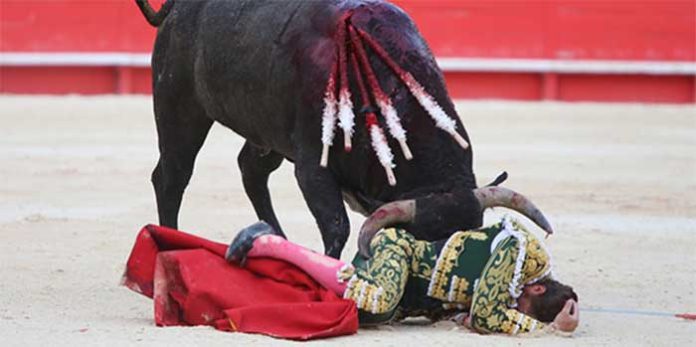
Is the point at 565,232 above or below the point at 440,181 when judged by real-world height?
below

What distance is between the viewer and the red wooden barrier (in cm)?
1282

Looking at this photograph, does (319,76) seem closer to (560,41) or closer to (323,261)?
(323,261)

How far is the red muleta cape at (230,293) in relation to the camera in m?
4.15

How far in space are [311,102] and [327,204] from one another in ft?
0.94

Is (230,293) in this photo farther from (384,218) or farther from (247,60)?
(247,60)

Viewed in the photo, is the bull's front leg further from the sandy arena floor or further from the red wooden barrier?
the red wooden barrier

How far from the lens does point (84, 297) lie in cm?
489

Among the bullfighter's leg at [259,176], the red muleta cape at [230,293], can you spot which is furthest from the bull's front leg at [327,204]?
the bullfighter's leg at [259,176]

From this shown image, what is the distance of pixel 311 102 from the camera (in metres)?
4.68

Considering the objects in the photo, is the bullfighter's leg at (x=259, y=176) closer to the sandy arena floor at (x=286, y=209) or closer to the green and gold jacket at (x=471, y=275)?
the sandy arena floor at (x=286, y=209)

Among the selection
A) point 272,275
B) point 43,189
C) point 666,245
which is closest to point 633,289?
point 666,245

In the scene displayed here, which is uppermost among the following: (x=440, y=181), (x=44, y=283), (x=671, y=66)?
(x=440, y=181)

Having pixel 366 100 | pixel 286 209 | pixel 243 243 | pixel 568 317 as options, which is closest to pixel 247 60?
pixel 366 100

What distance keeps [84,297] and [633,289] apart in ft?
5.58
